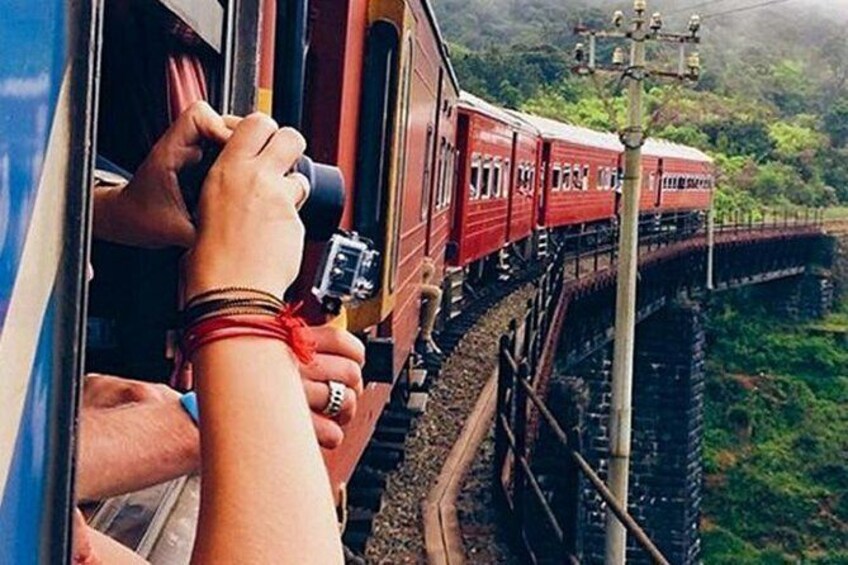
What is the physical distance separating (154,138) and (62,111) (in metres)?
1.17

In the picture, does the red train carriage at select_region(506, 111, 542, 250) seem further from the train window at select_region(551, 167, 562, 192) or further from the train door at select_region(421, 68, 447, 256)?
the train door at select_region(421, 68, 447, 256)

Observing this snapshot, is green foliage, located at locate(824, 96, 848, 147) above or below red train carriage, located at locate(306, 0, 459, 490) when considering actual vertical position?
above

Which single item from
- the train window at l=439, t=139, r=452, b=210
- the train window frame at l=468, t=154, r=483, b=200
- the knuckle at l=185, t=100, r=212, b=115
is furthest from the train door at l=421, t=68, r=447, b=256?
the knuckle at l=185, t=100, r=212, b=115

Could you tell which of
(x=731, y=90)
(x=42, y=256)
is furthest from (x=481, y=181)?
(x=731, y=90)

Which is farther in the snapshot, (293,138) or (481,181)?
(481,181)

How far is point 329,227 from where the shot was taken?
4.57 feet

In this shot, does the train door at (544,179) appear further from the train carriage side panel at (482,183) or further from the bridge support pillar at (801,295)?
the bridge support pillar at (801,295)

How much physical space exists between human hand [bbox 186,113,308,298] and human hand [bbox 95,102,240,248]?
2.5 inches

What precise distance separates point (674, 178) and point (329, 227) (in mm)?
32861

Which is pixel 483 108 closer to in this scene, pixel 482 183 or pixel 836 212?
pixel 482 183

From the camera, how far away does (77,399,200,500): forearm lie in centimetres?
155

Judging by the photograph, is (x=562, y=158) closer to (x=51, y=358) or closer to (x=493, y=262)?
(x=493, y=262)

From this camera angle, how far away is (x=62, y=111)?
3.04ft

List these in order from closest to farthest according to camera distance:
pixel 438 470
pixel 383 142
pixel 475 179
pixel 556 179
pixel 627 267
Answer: pixel 383 142 < pixel 438 470 < pixel 627 267 < pixel 475 179 < pixel 556 179
